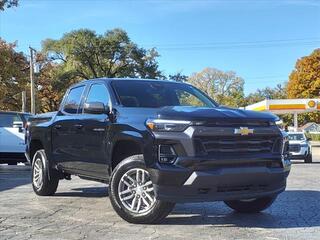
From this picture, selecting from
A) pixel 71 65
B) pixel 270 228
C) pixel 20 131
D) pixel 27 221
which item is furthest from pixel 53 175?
pixel 71 65

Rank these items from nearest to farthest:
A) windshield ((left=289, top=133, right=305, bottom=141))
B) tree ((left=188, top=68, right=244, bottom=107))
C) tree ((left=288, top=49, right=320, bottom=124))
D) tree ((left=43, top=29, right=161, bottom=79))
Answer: windshield ((left=289, top=133, right=305, bottom=141)) → tree ((left=43, top=29, right=161, bottom=79)) → tree ((left=288, top=49, right=320, bottom=124)) → tree ((left=188, top=68, right=244, bottom=107))

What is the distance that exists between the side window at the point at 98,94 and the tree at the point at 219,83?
104750 millimetres

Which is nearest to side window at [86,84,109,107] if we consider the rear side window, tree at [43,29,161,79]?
the rear side window

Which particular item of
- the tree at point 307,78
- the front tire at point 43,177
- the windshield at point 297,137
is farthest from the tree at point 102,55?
the front tire at point 43,177

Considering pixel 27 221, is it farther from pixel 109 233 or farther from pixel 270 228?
pixel 270 228

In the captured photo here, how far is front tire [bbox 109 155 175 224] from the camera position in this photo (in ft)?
23.7

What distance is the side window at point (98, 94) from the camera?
843 cm

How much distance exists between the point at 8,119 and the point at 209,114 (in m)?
12.0

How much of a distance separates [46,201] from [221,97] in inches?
4041

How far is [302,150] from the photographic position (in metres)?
25.6

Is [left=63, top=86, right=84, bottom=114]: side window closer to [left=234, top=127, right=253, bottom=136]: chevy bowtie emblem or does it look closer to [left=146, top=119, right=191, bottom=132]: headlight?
[left=146, top=119, right=191, bottom=132]: headlight

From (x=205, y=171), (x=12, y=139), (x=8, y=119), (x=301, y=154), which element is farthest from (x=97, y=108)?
(x=301, y=154)

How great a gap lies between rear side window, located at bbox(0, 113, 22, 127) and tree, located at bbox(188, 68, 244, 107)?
316 ft

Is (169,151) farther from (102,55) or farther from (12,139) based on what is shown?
(102,55)
